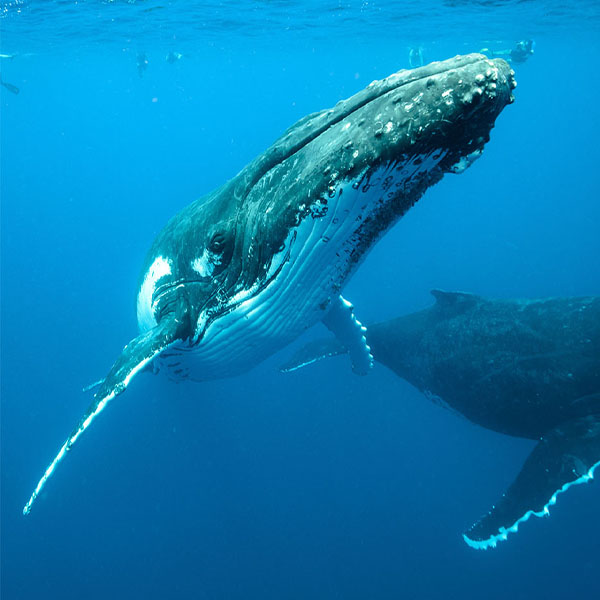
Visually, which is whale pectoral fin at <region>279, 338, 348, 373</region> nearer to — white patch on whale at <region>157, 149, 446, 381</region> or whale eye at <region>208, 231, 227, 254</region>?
white patch on whale at <region>157, 149, 446, 381</region>

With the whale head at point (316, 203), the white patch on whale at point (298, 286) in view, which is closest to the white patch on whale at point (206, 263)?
the whale head at point (316, 203)

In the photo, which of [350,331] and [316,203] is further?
[350,331]

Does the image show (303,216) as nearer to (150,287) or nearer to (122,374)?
(122,374)

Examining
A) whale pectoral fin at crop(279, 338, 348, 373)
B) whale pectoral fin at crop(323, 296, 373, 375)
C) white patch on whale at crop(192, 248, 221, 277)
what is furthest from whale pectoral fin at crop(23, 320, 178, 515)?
whale pectoral fin at crop(279, 338, 348, 373)

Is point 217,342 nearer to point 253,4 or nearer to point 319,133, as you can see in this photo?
point 319,133

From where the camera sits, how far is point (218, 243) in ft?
15.0

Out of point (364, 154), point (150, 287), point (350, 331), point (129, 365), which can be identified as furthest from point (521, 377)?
A: point (364, 154)

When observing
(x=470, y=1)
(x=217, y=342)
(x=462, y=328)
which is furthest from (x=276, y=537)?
(x=470, y=1)

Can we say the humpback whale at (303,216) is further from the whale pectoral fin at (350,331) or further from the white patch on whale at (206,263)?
the whale pectoral fin at (350,331)

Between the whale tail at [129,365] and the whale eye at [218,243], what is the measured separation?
41.2 inches

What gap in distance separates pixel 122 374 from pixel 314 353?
7.67 m

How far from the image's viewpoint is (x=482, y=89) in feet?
7.98

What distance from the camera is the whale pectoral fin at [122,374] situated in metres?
4.58

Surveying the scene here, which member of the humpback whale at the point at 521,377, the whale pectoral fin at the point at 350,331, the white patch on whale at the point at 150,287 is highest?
the white patch on whale at the point at 150,287
